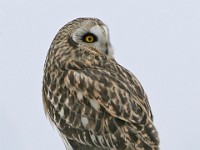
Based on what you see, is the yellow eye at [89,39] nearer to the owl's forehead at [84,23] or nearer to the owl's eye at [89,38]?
the owl's eye at [89,38]

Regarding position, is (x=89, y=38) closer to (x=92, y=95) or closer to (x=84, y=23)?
(x=84, y=23)

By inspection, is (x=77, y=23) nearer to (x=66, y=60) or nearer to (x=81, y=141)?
(x=66, y=60)

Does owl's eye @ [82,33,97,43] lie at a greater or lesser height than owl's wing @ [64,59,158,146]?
greater

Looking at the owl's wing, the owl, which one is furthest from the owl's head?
the owl's wing

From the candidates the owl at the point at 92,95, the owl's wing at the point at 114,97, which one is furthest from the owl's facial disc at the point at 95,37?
the owl's wing at the point at 114,97

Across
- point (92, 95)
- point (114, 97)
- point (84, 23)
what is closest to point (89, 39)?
point (84, 23)

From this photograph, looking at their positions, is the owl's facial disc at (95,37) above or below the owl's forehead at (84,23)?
below

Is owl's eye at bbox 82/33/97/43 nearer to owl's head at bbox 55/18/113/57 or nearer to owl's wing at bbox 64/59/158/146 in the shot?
owl's head at bbox 55/18/113/57
